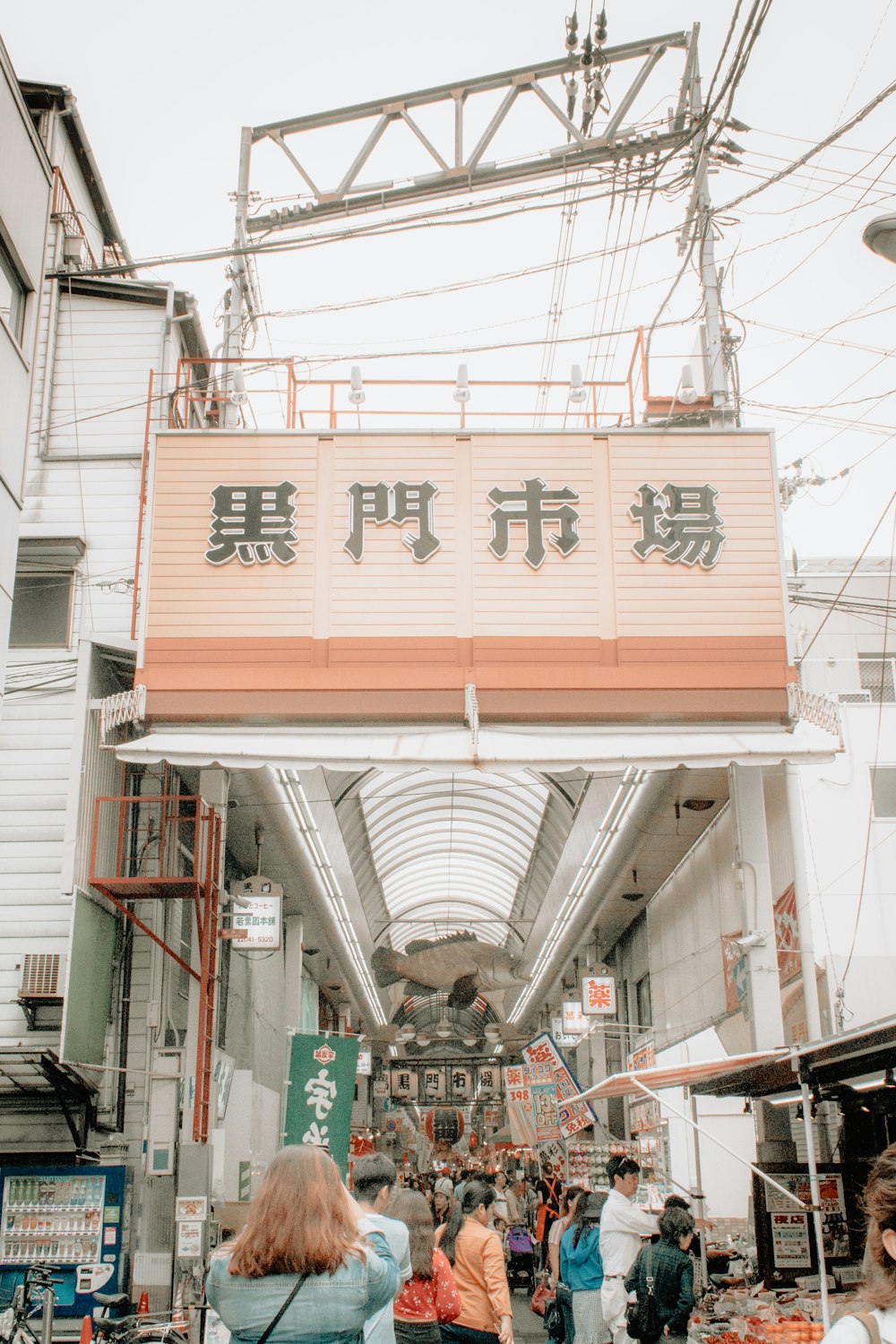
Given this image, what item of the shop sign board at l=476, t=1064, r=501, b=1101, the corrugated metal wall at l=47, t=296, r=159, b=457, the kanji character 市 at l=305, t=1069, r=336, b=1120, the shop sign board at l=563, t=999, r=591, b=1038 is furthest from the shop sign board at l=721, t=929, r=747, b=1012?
the shop sign board at l=476, t=1064, r=501, b=1101

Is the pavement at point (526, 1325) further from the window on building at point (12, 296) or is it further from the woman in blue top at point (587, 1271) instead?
the window on building at point (12, 296)

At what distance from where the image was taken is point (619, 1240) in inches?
405

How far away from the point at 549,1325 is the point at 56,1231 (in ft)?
16.6

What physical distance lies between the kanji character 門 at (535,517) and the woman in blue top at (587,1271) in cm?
617

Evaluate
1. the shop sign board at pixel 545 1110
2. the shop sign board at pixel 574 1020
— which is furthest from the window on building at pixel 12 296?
the shop sign board at pixel 574 1020

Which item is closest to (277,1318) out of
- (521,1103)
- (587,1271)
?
(587,1271)

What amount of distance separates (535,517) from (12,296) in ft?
18.2

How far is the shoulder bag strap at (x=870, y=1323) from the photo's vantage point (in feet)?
8.93

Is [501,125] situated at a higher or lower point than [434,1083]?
higher

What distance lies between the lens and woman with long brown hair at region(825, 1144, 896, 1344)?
2736 millimetres

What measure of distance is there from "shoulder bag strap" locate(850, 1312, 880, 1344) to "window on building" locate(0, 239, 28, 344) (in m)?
9.64

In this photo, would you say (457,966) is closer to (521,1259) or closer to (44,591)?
(521,1259)

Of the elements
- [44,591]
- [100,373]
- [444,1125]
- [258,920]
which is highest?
[100,373]

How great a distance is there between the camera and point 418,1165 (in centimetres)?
4916
